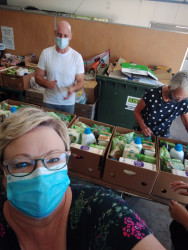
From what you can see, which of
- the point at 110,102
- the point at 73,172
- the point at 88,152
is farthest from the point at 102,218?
the point at 110,102

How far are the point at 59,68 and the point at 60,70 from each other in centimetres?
3

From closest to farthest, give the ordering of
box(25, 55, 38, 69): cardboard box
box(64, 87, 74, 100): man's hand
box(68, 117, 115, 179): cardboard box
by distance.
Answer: box(68, 117, 115, 179): cardboard box → box(64, 87, 74, 100): man's hand → box(25, 55, 38, 69): cardboard box

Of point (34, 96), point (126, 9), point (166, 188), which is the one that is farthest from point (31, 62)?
point (166, 188)

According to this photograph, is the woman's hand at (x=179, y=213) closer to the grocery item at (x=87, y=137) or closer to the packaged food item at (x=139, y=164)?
the packaged food item at (x=139, y=164)

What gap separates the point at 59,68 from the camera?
2162 mm

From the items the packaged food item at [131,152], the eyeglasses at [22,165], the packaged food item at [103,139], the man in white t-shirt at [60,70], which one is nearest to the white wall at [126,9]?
the man in white t-shirt at [60,70]

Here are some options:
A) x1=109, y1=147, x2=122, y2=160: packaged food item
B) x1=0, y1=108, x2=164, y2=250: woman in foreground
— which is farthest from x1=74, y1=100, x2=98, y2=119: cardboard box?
x1=0, y1=108, x2=164, y2=250: woman in foreground

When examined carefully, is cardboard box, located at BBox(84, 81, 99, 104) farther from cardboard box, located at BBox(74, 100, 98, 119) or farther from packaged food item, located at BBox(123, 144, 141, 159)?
packaged food item, located at BBox(123, 144, 141, 159)

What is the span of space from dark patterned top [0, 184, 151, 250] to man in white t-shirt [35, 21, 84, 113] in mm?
1626

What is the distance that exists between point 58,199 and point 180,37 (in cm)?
397

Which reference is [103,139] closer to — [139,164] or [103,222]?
[139,164]

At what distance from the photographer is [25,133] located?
821 mm

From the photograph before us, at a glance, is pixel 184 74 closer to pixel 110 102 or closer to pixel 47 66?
pixel 47 66

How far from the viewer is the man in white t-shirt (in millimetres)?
2131
